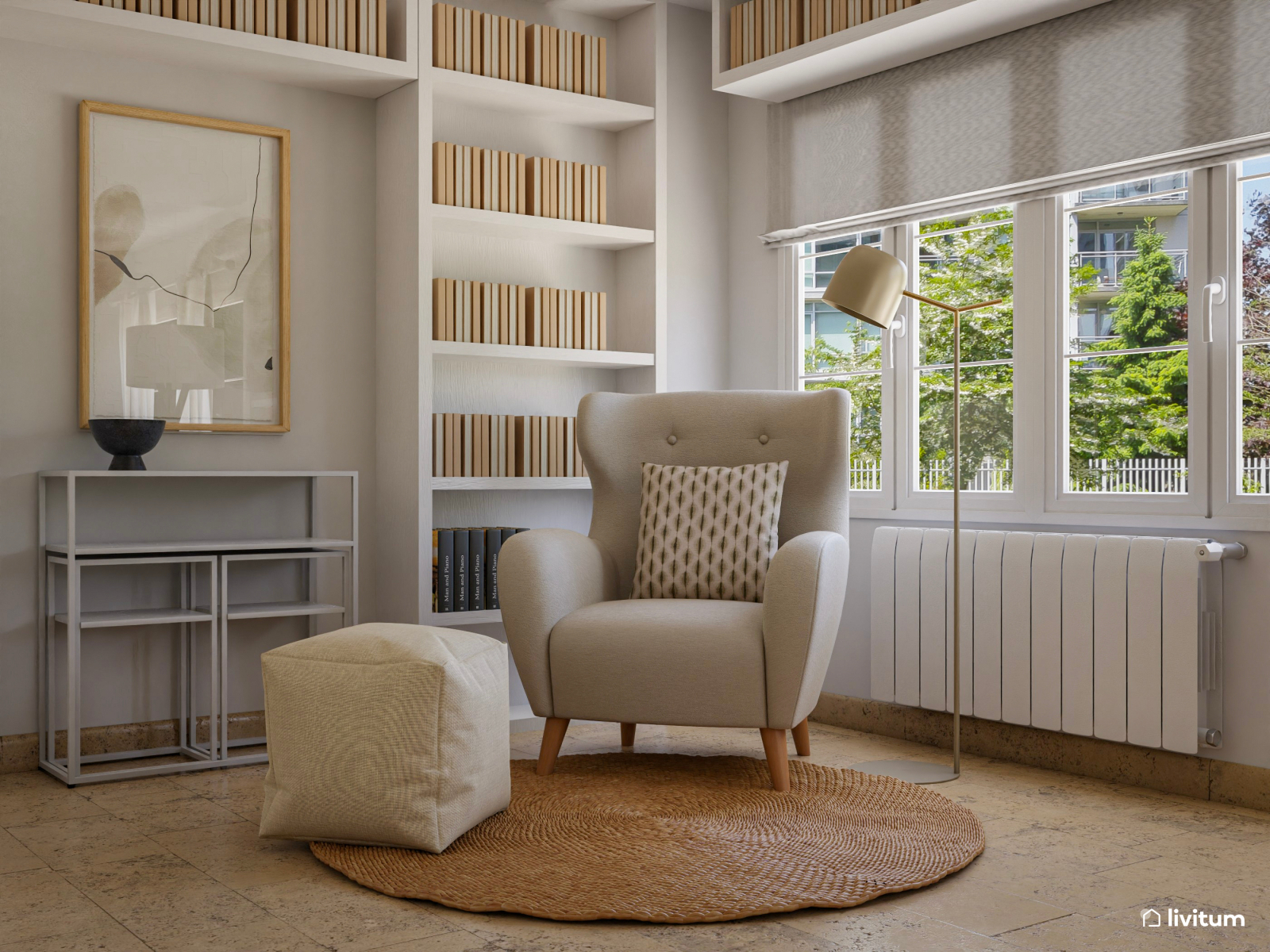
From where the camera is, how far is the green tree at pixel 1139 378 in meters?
3.23

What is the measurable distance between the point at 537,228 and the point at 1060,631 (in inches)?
82.9

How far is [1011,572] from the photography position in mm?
3441

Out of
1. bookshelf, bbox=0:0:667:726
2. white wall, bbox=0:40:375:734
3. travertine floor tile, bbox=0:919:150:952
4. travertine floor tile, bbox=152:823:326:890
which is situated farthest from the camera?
bookshelf, bbox=0:0:667:726

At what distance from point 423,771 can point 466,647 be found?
0.97 ft

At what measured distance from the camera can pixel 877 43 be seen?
3.68 metres

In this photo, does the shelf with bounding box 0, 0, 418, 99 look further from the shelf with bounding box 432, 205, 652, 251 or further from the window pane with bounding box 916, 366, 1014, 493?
the window pane with bounding box 916, 366, 1014, 493

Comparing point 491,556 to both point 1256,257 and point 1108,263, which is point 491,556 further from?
point 1256,257

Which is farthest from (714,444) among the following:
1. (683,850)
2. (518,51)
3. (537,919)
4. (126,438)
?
(537,919)

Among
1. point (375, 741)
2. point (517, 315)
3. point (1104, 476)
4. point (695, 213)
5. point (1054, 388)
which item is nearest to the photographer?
point (375, 741)

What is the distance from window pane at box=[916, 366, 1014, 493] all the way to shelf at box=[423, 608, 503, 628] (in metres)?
1.47

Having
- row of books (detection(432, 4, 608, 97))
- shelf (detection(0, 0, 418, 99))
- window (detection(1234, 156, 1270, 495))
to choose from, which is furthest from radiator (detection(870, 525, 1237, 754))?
shelf (detection(0, 0, 418, 99))

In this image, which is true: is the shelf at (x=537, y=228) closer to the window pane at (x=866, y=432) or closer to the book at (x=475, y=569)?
the window pane at (x=866, y=432)

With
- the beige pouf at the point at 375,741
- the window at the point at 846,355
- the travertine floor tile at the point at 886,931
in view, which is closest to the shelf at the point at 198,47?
the window at the point at 846,355

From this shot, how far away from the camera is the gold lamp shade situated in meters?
3.15
